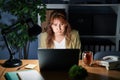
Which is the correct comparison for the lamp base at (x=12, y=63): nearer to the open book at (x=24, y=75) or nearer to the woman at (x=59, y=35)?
the open book at (x=24, y=75)

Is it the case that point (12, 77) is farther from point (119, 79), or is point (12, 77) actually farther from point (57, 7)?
point (57, 7)

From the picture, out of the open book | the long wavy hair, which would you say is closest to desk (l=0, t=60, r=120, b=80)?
the open book

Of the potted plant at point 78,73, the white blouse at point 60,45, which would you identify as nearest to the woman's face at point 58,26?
the white blouse at point 60,45

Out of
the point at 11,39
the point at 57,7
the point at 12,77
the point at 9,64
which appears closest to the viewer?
the point at 12,77

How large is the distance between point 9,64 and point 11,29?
0.33 meters

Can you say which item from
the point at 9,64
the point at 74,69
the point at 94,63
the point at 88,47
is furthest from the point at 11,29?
the point at 88,47

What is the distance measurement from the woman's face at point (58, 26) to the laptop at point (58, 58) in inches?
40.0

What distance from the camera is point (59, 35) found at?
317cm

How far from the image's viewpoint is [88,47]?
11.5ft

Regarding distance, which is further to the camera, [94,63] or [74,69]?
[94,63]

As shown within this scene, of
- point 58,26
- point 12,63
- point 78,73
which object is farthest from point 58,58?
point 58,26

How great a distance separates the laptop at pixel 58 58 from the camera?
2111mm

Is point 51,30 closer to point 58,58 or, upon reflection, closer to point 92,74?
point 58,58

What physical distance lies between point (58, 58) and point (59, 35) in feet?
3.51
